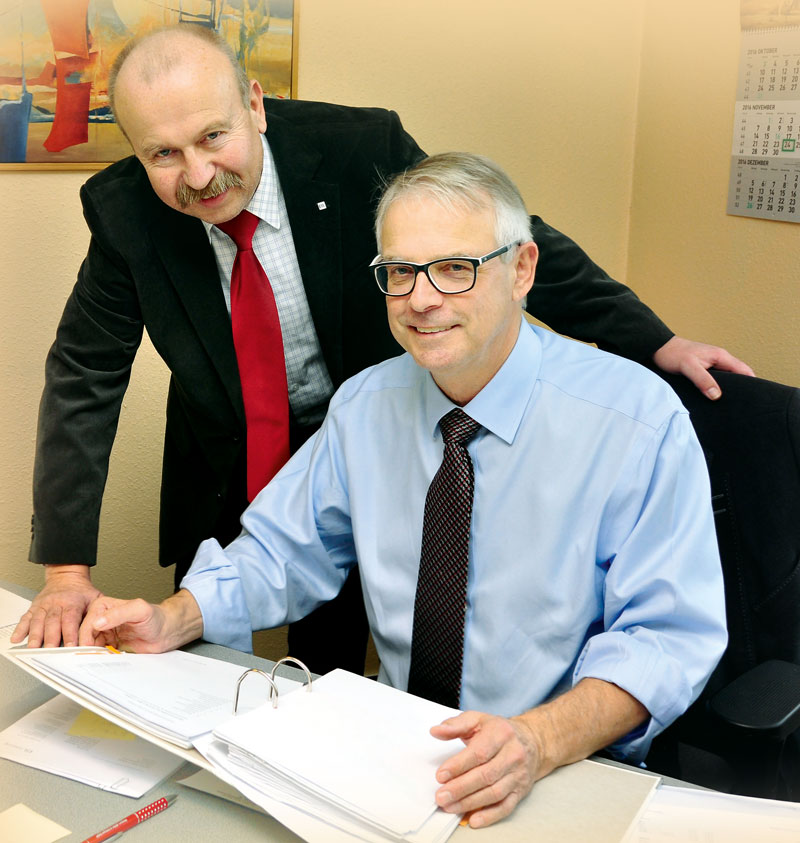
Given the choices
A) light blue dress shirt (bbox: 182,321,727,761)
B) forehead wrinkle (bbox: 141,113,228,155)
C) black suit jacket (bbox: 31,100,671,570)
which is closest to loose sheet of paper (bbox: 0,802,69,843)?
light blue dress shirt (bbox: 182,321,727,761)

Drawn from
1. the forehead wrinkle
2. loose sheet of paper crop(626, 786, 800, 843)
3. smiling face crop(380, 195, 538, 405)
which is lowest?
loose sheet of paper crop(626, 786, 800, 843)

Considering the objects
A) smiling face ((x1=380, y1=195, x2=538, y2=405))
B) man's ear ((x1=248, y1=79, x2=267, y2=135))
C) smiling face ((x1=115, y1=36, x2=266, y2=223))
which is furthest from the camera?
man's ear ((x1=248, y1=79, x2=267, y2=135))

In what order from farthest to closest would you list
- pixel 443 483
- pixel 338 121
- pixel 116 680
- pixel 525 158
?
pixel 525 158
pixel 338 121
pixel 443 483
pixel 116 680

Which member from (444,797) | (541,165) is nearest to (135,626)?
(444,797)

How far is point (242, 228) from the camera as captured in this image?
1.48 meters

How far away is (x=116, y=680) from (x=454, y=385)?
0.57 m

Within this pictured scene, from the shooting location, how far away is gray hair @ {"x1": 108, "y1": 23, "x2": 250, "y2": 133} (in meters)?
1.28

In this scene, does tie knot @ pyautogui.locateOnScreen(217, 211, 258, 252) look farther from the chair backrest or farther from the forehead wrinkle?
the chair backrest

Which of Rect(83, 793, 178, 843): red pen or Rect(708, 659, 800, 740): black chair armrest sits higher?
Rect(83, 793, 178, 843): red pen

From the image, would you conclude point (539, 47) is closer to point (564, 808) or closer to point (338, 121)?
point (338, 121)

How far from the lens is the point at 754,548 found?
124cm

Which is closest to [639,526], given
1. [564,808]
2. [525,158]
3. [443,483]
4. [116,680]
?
[443,483]

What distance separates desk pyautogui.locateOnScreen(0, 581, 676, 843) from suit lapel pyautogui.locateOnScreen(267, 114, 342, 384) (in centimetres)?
83

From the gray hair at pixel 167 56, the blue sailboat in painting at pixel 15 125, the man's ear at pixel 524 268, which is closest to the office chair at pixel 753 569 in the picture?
the man's ear at pixel 524 268
